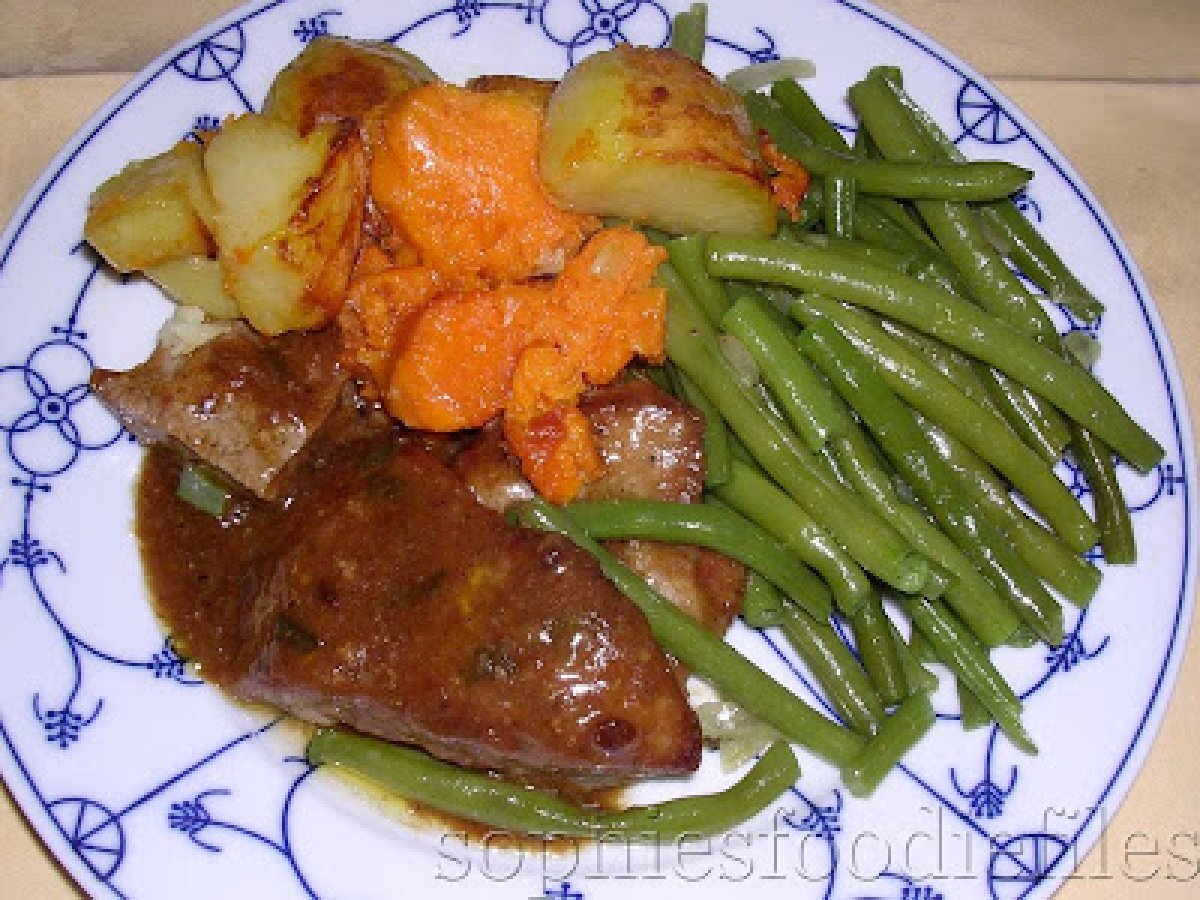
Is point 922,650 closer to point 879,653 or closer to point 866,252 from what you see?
point 879,653

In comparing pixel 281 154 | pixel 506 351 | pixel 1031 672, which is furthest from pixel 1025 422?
pixel 281 154

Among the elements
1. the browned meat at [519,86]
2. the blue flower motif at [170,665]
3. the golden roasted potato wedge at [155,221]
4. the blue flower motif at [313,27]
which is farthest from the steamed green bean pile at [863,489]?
the blue flower motif at [313,27]

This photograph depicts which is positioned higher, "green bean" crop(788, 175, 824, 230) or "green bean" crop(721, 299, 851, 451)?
"green bean" crop(788, 175, 824, 230)

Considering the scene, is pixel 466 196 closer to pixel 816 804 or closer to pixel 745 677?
pixel 745 677

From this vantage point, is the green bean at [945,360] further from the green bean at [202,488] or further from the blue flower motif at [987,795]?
the green bean at [202,488]

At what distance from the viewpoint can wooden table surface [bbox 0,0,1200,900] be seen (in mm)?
3982

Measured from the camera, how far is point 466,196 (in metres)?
3.53

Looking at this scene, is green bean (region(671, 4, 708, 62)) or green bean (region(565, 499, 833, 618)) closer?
green bean (region(565, 499, 833, 618))

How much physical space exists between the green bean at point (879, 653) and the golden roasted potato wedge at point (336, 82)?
6.78ft

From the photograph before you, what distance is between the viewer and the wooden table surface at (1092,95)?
3982 mm

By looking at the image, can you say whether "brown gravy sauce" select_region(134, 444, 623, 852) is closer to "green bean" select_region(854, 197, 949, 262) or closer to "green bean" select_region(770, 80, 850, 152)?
"green bean" select_region(854, 197, 949, 262)

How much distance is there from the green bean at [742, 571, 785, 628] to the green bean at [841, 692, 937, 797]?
0.44 meters

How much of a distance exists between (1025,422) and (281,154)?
7.53 feet

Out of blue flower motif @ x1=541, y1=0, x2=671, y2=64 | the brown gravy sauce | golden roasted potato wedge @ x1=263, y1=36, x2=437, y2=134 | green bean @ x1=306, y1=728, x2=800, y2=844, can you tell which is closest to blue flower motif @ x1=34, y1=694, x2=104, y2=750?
the brown gravy sauce
